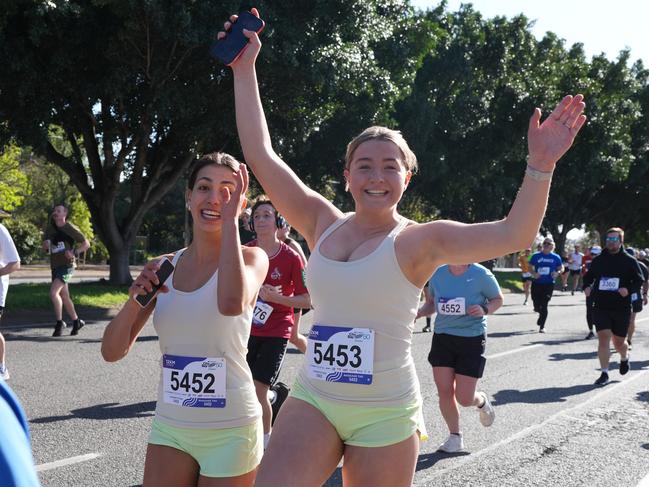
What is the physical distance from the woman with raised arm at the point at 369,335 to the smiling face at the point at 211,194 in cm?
49

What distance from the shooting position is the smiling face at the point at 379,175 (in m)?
2.95

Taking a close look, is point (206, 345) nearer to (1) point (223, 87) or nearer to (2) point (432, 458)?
(2) point (432, 458)

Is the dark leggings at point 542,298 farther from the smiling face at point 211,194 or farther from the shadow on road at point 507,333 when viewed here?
the smiling face at point 211,194

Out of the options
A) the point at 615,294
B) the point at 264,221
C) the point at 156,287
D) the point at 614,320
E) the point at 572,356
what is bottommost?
the point at 572,356

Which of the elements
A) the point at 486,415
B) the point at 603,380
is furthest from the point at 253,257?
the point at 603,380

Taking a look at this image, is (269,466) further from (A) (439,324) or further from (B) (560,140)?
(A) (439,324)

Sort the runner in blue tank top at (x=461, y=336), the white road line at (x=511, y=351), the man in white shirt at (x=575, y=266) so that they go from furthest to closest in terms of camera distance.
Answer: the man in white shirt at (x=575, y=266) < the white road line at (x=511, y=351) < the runner in blue tank top at (x=461, y=336)

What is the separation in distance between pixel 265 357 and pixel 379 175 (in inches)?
132

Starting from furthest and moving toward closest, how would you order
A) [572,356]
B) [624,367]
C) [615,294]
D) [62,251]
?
[572,356] < [62,251] < [624,367] < [615,294]

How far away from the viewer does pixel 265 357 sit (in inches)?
238

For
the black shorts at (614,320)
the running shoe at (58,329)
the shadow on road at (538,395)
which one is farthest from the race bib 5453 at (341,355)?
the running shoe at (58,329)

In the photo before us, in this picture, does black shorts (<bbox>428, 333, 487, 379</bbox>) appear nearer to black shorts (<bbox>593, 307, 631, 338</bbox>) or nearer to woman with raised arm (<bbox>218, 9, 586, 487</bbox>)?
woman with raised arm (<bbox>218, 9, 586, 487</bbox>)

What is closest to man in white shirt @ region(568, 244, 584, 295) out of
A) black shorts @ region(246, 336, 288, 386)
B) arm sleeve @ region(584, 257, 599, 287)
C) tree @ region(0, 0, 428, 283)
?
tree @ region(0, 0, 428, 283)

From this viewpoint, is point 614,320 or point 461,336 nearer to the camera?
point 461,336
